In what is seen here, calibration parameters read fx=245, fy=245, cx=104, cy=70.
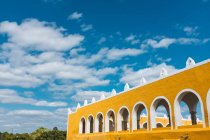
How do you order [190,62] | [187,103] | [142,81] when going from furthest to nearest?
1. [142,81]
2. [187,103]
3. [190,62]

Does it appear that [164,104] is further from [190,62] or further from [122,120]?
[190,62]

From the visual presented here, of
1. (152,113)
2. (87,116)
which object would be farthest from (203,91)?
(87,116)

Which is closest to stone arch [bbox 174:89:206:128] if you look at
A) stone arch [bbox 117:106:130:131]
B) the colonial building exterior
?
the colonial building exterior

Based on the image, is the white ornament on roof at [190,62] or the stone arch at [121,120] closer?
the white ornament on roof at [190,62]

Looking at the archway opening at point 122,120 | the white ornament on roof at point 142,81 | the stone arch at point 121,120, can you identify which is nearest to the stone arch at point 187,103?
the white ornament on roof at point 142,81

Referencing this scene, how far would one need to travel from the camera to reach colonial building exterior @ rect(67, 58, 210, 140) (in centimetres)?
1205

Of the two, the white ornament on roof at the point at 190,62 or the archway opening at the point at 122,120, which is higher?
the white ornament on roof at the point at 190,62

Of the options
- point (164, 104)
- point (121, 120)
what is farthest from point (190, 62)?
point (121, 120)

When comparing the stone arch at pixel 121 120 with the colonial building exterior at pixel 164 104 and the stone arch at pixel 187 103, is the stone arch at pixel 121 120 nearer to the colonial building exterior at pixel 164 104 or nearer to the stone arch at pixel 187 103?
the colonial building exterior at pixel 164 104

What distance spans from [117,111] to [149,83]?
4828 mm

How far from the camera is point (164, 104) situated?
1866 centimetres

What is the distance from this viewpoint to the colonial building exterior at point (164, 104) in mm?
12055

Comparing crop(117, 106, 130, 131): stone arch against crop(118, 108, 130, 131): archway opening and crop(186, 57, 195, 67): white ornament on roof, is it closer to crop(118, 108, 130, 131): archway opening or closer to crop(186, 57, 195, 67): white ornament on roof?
crop(118, 108, 130, 131): archway opening

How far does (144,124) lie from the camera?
92.9 ft
